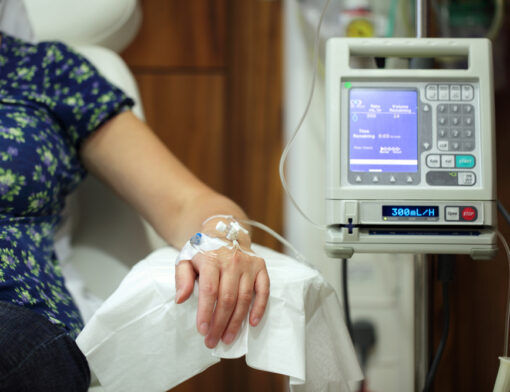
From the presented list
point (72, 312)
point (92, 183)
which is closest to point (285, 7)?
point (92, 183)

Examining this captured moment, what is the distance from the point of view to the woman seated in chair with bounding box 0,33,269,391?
0.64m

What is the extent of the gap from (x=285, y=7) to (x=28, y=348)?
Answer: 45.8 inches

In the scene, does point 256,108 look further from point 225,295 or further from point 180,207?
point 225,295

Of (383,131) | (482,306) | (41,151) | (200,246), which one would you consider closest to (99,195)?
(41,151)

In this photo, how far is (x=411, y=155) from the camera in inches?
27.4

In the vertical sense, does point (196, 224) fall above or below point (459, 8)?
below

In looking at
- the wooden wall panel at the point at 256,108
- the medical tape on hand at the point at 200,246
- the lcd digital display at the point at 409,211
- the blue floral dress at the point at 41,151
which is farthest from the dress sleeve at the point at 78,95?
the wooden wall panel at the point at 256,108

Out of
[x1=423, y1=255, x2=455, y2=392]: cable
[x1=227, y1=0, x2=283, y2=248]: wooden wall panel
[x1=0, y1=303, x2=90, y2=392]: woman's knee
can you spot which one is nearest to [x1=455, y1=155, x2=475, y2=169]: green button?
[x1=423, y1=255, x2=455, y2=392]: cable

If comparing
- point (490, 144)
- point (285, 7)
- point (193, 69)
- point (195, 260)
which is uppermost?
point (285, 7)

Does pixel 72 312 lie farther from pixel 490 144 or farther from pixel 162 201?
pixel 490 144

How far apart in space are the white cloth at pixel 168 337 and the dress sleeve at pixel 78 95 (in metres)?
0.37

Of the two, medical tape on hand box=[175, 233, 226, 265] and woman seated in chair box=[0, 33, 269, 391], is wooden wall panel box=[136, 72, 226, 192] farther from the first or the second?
medical tape on hand box=[175, 233, 226, 265]

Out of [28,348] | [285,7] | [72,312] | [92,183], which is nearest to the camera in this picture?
[28,348]

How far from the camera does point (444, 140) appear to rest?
0.69 metres
